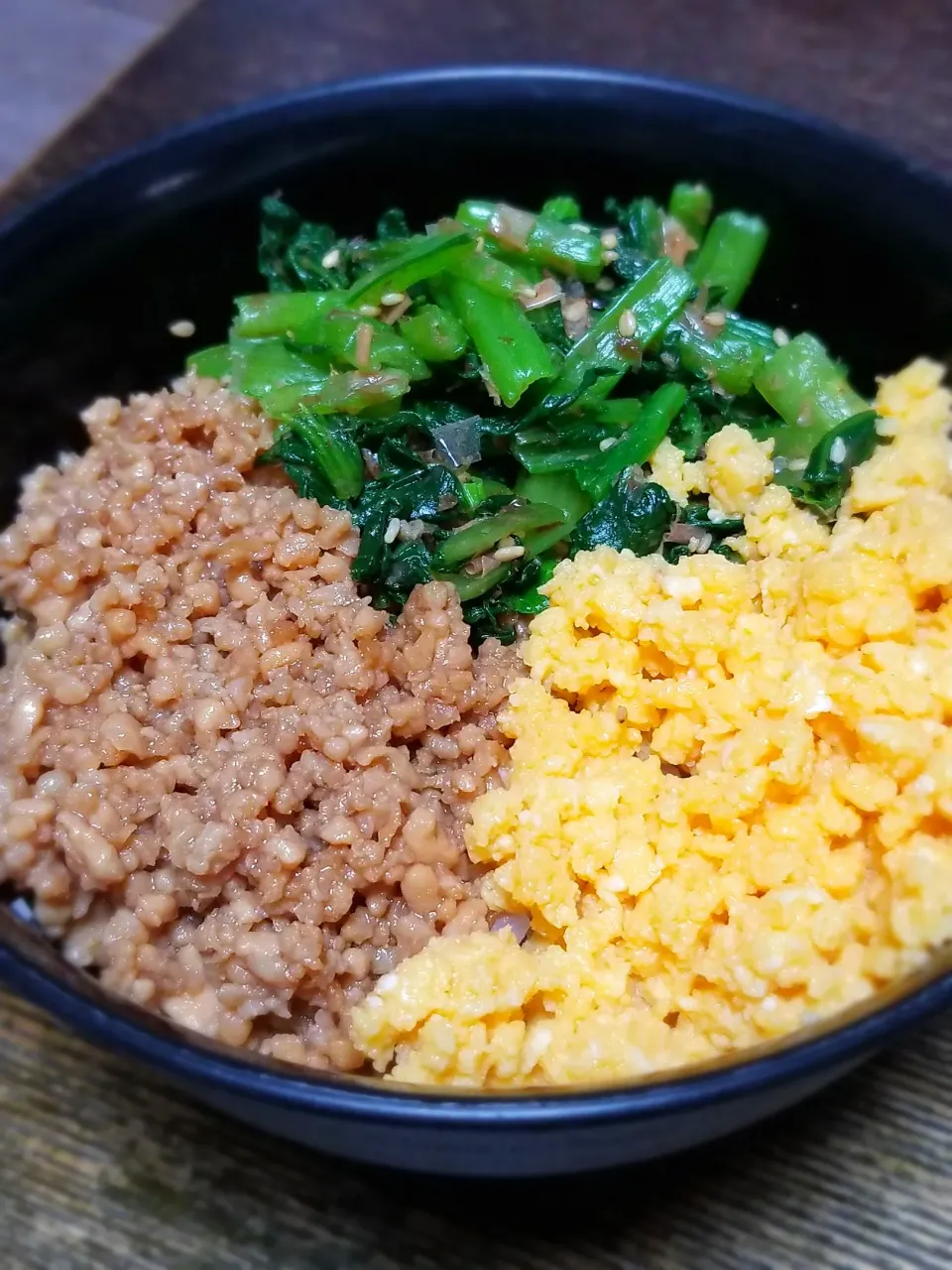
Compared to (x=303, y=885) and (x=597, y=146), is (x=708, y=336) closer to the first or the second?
(x=597, y=146)

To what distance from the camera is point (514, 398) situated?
6.21 ft

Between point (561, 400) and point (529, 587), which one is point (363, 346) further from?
point (529, 587)

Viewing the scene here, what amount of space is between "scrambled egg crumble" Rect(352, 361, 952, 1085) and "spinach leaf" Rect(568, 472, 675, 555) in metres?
0.07

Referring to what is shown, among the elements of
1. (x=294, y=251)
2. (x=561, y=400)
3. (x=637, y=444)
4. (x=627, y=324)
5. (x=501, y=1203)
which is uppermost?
(x=294, y=251)

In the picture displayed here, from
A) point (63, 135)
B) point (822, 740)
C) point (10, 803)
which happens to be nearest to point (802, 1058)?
point (822, 740)

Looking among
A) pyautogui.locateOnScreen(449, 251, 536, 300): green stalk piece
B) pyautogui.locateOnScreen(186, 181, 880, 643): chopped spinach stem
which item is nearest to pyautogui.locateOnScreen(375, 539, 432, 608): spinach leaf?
pyautogui.locateOnScreen(186, 181, 880, 643): chopped spinach stem

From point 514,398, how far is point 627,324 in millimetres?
286

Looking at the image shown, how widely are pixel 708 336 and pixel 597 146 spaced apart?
0.51 meters

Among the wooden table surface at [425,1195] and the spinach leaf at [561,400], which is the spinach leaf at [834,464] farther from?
the wooden table surface at [425,1195]

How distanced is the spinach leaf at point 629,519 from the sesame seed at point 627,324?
28cm

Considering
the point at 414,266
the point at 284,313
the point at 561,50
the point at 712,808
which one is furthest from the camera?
the point at 561,50

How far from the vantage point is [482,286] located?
6.52 feet

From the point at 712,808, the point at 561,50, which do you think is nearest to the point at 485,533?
the point at 712,808

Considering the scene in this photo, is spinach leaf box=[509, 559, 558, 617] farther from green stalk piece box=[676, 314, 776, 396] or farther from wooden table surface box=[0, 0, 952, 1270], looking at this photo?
wooden table surface box=[0, 0, 952, 1270]
